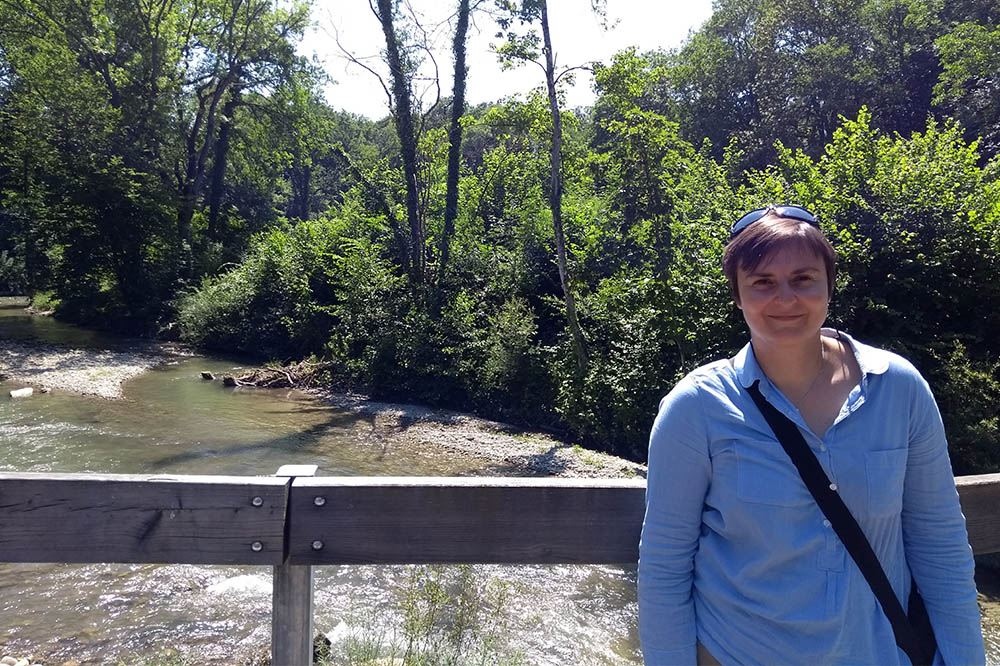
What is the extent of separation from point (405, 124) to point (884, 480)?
64.1 ft

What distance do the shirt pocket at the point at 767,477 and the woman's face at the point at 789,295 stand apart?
0.93ft

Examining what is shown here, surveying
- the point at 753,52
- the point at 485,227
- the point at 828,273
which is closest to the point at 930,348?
the point at 828,273

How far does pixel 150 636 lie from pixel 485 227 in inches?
641

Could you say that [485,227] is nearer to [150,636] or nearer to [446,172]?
[446,172]

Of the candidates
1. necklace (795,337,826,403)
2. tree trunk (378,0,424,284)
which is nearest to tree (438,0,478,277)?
tree trunk (378,0,424,284)

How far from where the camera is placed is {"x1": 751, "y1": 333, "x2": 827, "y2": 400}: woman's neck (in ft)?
5.44

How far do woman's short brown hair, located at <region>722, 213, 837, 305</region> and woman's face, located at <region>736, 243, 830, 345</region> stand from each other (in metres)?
0.01

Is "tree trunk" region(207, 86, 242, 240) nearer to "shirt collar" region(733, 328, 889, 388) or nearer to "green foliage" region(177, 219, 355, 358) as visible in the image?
"green foliage" region(177, 219, 355, 358)

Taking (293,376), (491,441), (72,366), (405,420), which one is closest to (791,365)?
(491,441)

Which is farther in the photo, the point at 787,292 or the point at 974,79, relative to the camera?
the point at 974,79

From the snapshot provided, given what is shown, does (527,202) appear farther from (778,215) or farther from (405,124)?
(778,215)

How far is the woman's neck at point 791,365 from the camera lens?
1658mm

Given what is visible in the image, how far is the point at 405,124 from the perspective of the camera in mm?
19703

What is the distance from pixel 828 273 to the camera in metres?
1.70
